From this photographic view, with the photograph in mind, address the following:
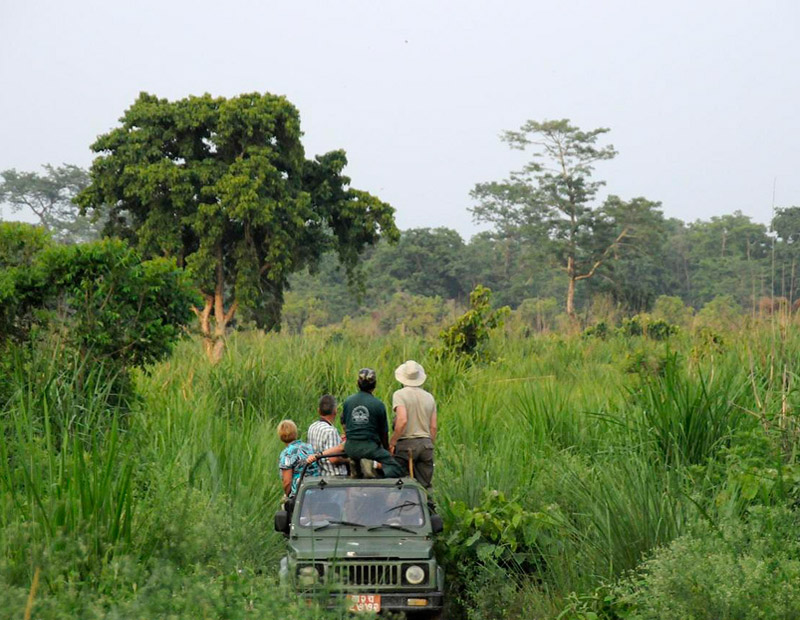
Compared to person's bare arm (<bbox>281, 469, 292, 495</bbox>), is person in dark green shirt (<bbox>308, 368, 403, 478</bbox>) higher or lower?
higher

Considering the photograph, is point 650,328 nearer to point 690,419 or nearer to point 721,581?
point 690,419

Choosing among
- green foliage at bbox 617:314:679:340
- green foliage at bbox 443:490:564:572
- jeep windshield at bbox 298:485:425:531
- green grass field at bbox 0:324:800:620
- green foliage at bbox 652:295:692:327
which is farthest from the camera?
green foliage at bbox 652:295:692:327

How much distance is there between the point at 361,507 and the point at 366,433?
1.24 metres

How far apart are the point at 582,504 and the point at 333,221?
27.4m

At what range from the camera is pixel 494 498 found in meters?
9.91

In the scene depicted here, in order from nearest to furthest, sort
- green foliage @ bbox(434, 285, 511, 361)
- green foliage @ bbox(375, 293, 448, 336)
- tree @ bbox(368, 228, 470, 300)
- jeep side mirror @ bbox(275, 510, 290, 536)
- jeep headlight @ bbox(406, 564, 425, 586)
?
jeep headlight @ bbox(406, 564, 425, 586), jeep side mirror @ bbox(275, 510, 290, 536), green foliage @ bbox(434, 285, 511, 361), green foliage @ bbox(375, 293, 448, 336), tree @ bbox(368, 228, 470, 300)

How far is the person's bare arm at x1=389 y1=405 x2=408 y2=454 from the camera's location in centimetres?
1084

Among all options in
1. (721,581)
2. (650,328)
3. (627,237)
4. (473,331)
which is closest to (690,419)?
(721,581)

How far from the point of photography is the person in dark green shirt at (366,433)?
32.6ft

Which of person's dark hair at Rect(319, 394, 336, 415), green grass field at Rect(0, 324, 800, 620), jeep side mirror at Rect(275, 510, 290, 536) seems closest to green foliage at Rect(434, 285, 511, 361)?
green grass field at Rect(0, 324, 800, 620)

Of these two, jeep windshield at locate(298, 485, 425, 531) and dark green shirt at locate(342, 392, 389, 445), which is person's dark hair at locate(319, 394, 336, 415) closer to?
dark green shirt at locate(342, 392, 389, 445)

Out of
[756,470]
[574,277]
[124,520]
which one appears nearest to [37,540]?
[124,520]

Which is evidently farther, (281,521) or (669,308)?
(669,308)

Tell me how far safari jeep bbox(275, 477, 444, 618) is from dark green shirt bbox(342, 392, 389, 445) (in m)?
0.94
